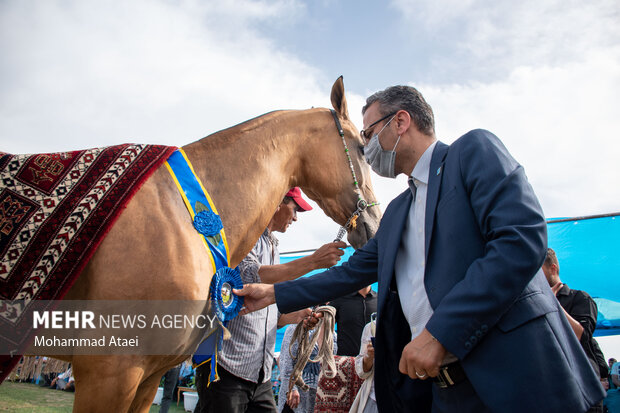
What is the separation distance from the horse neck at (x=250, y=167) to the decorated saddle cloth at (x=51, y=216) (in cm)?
41

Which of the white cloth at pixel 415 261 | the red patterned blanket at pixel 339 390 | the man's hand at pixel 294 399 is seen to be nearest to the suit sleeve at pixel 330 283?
the white cloth at pixel 415 261

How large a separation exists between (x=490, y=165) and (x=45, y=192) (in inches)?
81.2

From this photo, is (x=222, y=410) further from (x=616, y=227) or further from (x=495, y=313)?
(x=616, y=227)

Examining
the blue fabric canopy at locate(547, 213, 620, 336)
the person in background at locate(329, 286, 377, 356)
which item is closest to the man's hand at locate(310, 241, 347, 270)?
the person in background at locate(329, 286, 377, 356)

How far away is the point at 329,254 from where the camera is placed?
2785 millimetres

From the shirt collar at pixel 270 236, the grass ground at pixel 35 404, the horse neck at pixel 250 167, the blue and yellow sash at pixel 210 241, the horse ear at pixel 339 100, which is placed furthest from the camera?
the grass ground at pixel 35 404

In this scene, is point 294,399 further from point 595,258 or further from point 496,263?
point 595,258

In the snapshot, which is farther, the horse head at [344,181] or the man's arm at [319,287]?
the horse head at [344,181]

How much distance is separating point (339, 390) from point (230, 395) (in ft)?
5.24

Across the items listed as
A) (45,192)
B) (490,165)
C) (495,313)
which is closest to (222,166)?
(45,192)

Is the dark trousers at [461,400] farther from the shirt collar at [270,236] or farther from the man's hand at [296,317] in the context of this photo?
the man's hand at [296,317]

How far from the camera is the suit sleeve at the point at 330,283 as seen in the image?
2.33 m

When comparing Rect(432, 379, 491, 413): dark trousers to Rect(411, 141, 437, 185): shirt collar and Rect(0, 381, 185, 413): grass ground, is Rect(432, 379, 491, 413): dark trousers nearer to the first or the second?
Rect(411, 141, 437, 185): shirt collar

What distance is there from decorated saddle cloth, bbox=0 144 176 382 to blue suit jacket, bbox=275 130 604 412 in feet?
4.97
